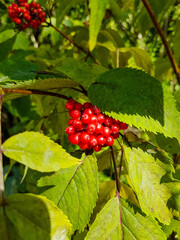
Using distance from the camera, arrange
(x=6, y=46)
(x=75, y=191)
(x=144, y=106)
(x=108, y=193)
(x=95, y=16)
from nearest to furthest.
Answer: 1. (x=95, y=16)
2. (x=144, y=106)
3. (x=75, y=191)
4. (x=108, y=193)
5. (x=6, y=46)

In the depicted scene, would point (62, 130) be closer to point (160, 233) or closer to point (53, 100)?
point (53, 100)

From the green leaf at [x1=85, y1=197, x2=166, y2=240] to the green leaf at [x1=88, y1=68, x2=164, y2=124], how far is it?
0.36m

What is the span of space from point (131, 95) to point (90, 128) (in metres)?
0.17

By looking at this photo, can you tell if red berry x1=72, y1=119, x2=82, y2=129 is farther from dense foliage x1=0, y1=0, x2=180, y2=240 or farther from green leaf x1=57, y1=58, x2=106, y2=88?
green leaf x1=57, y1=58, x2=106, y2=88

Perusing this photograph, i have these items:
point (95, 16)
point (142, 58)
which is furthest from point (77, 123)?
point (142, 58)

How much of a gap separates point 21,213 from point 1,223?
4 cm

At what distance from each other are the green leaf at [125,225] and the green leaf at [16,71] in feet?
1.70

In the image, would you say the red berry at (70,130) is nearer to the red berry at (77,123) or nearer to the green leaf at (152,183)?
the red berry at (77,123)

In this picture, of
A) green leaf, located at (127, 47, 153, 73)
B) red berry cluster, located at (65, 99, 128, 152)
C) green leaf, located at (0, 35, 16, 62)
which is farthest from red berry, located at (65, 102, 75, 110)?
green leaf, located at (0, 35, 16, 62)

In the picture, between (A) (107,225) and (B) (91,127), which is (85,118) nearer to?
(B) (91,127)

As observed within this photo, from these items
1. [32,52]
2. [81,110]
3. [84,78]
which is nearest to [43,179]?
[81,110]

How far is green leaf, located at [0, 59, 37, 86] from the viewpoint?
28.6 inches

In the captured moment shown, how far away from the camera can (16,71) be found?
78 centimetres

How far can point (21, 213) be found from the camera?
450 mm
